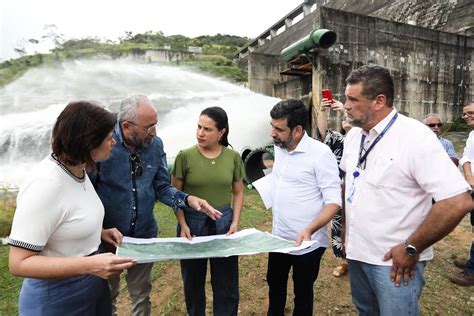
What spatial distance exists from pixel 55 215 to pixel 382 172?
1.57 meters

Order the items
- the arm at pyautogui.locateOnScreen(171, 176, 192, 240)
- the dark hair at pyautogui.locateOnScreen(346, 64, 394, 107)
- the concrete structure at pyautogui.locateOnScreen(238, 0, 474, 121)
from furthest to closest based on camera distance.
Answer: the concrete structure at pyautogui.locateOnScreen(238, 0, 474, 121)
the arm at pyautogui.locateOnScreen(171, 176, 192, 240)
the dark hair at pyautogui.locateOnScreen(346, 64, 394, 107)

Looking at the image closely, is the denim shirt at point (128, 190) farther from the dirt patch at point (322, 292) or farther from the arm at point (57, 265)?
the dirt patch at point (322, 292)

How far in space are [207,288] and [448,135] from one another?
11.8 meters

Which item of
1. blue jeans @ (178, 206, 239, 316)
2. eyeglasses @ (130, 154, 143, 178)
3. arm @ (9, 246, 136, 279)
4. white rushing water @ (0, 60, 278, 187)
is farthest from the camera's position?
white rushing water @ (0, 60, 278, 187)

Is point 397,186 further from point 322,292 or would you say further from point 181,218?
point 322,292

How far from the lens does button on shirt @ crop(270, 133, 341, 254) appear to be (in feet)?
7.54

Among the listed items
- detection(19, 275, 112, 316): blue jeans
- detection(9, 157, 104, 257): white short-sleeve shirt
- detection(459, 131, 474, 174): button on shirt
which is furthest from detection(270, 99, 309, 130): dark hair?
detection(459, 131, 474, 174): button on shirt

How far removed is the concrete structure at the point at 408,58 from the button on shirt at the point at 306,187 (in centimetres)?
752

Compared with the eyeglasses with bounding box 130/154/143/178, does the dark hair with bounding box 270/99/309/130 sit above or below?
above

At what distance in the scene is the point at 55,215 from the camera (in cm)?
137

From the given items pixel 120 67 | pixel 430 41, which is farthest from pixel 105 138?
pixel 120 67

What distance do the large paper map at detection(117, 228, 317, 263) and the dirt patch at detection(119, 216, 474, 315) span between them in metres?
1.49

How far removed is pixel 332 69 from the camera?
9.42 meters

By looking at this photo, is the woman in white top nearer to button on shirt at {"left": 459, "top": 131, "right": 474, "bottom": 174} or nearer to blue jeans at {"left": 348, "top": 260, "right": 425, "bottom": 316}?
blue jeans at {"left": 348, "top": 260, "right": 425, "bottom": 316}
